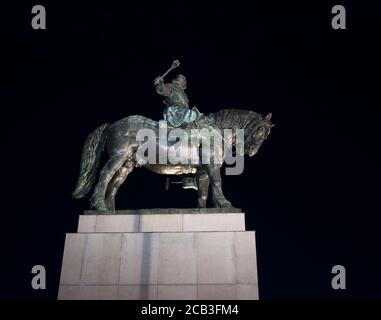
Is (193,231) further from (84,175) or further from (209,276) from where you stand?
(84,175)

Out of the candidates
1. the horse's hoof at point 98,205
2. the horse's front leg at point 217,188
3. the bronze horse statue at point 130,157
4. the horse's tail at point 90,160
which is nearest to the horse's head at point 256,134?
the bronze horse statue at point 130,157

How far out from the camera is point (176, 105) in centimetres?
915

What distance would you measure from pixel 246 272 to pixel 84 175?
13.7 feet

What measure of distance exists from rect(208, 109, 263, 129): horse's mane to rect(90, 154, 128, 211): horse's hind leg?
7.71 feet

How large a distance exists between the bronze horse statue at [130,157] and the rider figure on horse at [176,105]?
418 mm

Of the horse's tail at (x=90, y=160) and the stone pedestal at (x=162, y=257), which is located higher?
the horse's tail at (x=90, y=160)

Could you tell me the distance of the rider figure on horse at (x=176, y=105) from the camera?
8.66 m

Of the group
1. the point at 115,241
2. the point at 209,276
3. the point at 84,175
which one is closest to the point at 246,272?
the point at 209,276

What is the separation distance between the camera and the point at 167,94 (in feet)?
30.6

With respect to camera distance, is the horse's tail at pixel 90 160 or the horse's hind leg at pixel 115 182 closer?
the horse's hind leg at pixel 115 182

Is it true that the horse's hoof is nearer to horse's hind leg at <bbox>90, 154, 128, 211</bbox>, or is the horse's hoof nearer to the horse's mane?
horse's hind leg at <bbox>90, 154, 128, 211</bbox>

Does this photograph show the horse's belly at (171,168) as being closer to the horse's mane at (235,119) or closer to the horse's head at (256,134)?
the horse's mane at (235,119)

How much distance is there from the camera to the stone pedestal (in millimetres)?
6809

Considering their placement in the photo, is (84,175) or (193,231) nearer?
(193,231)
